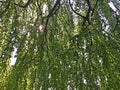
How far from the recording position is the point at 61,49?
2.42m

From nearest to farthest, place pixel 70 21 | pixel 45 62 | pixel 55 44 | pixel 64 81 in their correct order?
pixel 64 81 < pixel 45 62 < pixel 55 44 < pixel 70 21

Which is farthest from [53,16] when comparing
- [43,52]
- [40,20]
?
[43,52]

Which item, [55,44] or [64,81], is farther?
[55,44]

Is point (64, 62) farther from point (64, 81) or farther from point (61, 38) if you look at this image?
point (61, 38)

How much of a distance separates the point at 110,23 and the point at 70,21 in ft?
1.47

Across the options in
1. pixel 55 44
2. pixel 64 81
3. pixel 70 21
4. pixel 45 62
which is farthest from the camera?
pixel 70 21

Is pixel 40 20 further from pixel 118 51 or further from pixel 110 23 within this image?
pixel 118 51

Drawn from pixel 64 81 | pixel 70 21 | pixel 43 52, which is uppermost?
pixel 70 21

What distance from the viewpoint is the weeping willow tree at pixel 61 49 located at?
219 centimetres

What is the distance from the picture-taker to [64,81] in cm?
218

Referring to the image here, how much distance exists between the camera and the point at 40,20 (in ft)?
9.60

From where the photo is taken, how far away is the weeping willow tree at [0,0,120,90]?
7.20 ft

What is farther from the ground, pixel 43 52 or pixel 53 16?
pixel 53 16

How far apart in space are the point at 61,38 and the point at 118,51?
62 centimetres
